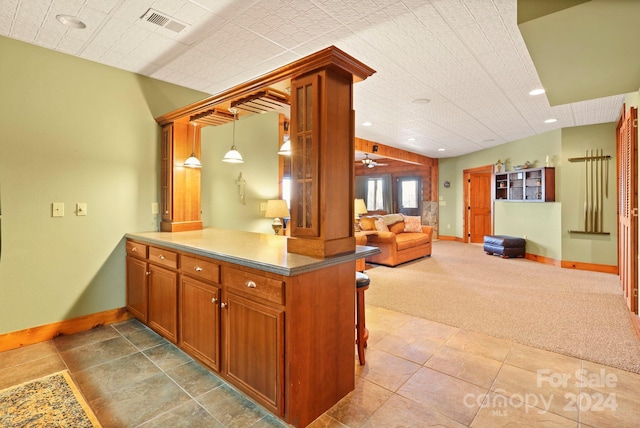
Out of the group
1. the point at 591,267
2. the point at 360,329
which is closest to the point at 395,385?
the point at 360,329

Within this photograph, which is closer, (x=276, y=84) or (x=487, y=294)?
(x=276, y=84)

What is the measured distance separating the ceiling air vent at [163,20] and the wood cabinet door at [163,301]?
1940mm

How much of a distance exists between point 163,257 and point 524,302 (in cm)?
407

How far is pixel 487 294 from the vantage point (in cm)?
414

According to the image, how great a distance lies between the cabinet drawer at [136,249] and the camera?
2.92m

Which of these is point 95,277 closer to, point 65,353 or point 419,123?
point 65,353

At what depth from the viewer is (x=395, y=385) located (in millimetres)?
2104

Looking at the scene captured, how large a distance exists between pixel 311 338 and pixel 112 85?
3214 mm

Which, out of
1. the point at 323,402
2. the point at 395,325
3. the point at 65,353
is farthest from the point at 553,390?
the point at 65,353

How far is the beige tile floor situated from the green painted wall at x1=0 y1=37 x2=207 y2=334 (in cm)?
49

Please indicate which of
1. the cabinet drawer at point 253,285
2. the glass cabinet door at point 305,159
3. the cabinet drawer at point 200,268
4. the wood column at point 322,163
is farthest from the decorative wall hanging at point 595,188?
the cabinet drawer at point 200,268

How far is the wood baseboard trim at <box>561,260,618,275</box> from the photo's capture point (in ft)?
17.3

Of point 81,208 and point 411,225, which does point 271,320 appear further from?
point 411,225

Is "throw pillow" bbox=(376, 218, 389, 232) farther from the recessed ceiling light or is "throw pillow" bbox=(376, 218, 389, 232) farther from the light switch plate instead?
the recessed ceiling light
